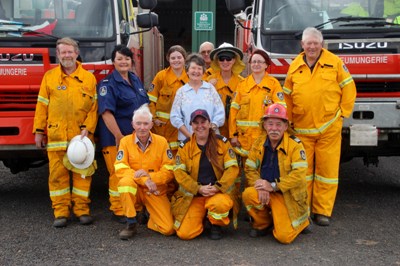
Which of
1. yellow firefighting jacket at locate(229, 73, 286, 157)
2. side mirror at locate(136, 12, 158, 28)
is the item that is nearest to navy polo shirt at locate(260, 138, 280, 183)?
yellow firefighting jacket at locate(229, 73, 286, 157)

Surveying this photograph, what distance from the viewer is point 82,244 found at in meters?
4.91

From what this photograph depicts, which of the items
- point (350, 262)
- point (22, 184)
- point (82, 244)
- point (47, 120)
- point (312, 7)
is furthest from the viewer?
point (22, 184)

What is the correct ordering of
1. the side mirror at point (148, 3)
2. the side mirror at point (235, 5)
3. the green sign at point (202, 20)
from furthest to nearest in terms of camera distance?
the green sign at point (202, 20) < the side mirror at point (235, 5) < the side mirror at point (148, 3)

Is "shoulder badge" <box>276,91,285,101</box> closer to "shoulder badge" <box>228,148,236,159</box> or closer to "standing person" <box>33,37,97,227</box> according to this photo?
"shoulder badge" <box>228,148,236,159</box>

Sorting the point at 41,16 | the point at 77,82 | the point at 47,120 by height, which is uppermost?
the point at 41,16

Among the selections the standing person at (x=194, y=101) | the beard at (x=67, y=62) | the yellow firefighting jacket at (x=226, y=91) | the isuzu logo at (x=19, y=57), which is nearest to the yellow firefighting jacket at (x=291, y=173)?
the standing person at (x=194, y=101)

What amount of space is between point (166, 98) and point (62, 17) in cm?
137

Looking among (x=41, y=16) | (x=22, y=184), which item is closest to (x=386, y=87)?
(x=41, y=16)

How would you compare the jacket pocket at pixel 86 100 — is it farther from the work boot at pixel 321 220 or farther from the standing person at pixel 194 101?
the work boot at pixel 321 220

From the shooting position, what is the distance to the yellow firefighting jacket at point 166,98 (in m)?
6.14

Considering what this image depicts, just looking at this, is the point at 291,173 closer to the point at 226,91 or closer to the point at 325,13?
the point at 226,91

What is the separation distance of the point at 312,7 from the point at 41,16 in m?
2.87

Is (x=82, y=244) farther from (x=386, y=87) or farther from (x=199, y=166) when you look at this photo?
(x=386, y=87)

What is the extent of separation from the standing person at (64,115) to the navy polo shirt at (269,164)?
1.64m
